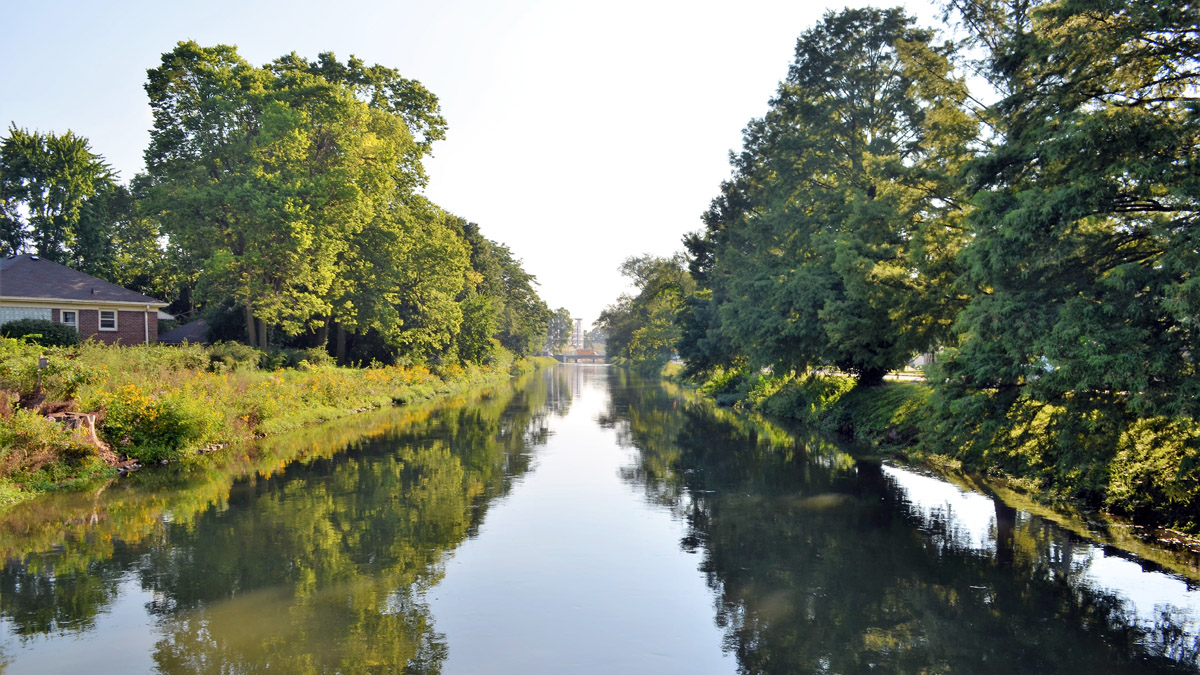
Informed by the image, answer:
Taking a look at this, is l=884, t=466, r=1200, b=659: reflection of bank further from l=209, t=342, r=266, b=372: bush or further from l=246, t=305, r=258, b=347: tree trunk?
l=246, t=305, r=258, b=347: tree trunk

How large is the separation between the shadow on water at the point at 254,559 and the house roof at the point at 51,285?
25.4m

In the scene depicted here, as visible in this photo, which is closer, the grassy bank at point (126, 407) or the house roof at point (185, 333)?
the grassy bank at point (126, 407)

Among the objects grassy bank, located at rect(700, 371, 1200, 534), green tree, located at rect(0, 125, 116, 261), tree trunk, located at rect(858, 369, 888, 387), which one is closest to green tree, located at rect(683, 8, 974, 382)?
tree trunk, located at rect(858, 369, 888, 387)

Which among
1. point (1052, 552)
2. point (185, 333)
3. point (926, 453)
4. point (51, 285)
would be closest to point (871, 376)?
point (926, 453)

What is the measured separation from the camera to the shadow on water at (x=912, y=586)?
7562 mm

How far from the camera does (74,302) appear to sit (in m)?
37.4

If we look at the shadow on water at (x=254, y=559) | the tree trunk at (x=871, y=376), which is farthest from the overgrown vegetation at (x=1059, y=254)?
the shadow on water at (x=254, y=559)

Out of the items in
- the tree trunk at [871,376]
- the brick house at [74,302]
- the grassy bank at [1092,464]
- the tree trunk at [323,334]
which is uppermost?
the brick house at [74,302]

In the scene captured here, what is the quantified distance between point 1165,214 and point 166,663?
50.1ft

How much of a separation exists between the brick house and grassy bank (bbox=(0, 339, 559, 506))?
531 inches

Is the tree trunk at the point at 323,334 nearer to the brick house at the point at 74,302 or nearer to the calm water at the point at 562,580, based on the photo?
the brick house at the point at 74,302

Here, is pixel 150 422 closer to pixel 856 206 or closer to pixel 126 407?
pixel 126 407

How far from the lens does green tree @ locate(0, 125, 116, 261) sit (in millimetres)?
55438

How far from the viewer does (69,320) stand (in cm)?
3791
